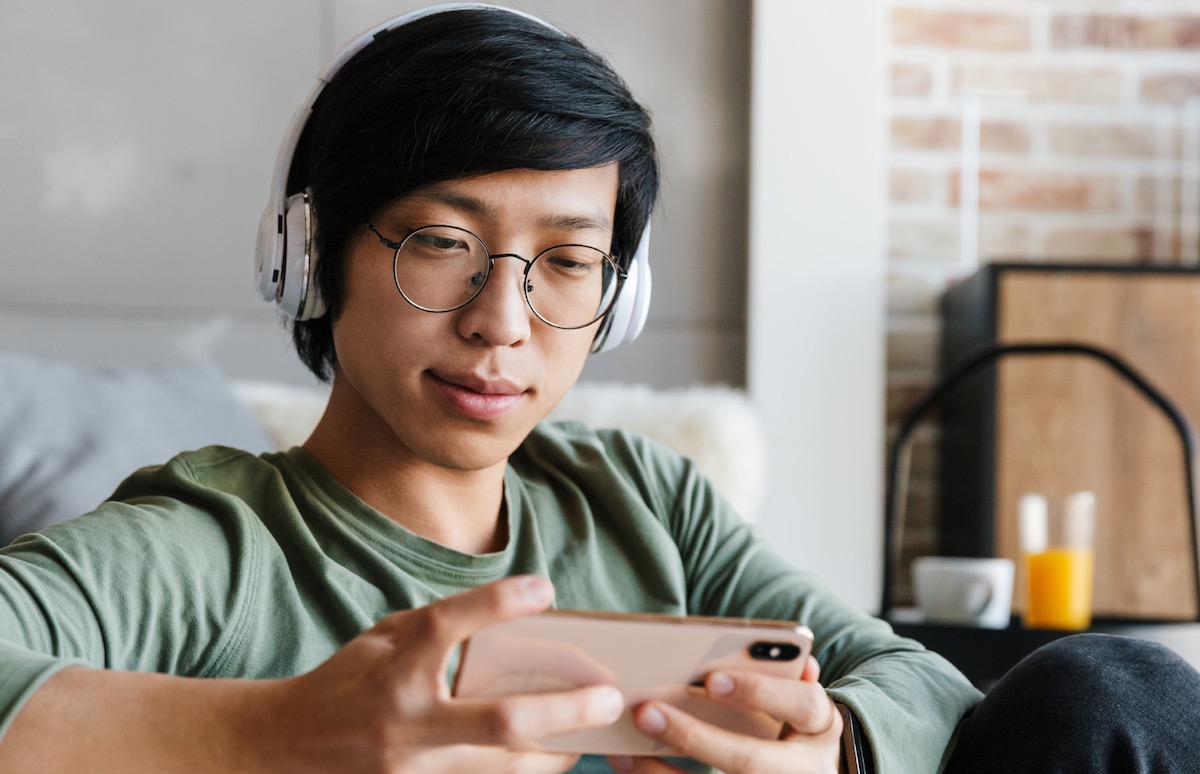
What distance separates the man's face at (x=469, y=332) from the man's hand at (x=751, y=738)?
1.02 feet

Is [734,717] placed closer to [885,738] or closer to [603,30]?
[885,738]

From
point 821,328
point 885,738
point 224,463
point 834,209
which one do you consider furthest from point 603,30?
point 885,738

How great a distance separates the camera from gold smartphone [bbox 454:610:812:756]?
0.58 m

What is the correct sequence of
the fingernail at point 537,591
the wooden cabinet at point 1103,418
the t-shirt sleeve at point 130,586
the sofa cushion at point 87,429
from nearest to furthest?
1. the fingernail at point 537,591
2. the t-shirt sleeve at point 130,586
3. the sofa cushion at point 87,429
4. the wooden cabinet at point 1103,418

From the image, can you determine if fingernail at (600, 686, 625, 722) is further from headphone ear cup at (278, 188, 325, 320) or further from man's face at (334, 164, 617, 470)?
headphone ear cup at (278, 188, 325, 320)

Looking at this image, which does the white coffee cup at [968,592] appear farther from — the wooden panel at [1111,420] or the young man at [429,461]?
the young man at [429,461]

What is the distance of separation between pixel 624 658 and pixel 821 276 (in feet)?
6.04

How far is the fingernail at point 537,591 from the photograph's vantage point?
Answer: 1.83 feet

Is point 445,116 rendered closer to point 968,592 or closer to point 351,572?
point 351,572

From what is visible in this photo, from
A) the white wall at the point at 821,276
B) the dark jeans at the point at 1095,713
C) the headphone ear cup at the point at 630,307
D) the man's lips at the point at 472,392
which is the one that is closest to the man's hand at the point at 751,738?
the dark jeans at the point at 1095,713

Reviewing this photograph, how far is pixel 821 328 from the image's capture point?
2363 millimetres

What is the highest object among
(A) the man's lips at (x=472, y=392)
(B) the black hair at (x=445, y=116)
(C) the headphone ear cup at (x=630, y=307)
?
(B) the black hair at (x=445, y=116)

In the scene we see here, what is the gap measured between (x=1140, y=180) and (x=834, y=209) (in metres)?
0.70

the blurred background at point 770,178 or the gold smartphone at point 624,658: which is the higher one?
the blurred background at point 770,178
